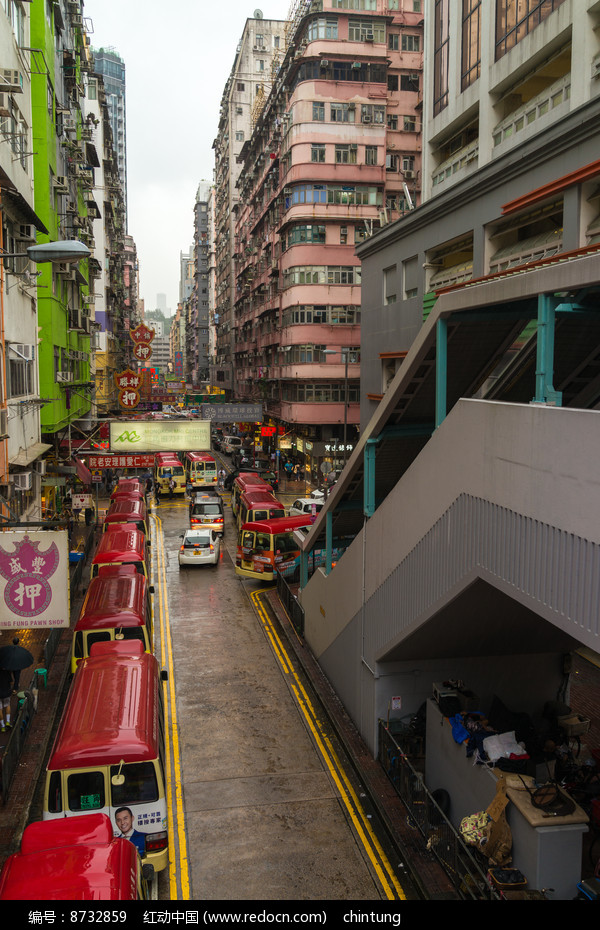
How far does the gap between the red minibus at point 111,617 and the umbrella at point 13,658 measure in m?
1.16

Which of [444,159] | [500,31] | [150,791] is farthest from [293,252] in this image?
[150,791]

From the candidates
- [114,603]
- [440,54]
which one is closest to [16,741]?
[114,603]

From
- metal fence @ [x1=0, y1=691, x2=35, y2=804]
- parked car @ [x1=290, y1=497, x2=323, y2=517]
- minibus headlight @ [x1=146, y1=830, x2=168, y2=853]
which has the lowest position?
metal fence @ [x1=0, y1=691, x2=35, y2=804]

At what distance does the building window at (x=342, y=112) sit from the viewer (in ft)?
155

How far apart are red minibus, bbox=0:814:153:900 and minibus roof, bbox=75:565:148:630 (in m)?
8.36

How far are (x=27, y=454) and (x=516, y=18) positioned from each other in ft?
61.8

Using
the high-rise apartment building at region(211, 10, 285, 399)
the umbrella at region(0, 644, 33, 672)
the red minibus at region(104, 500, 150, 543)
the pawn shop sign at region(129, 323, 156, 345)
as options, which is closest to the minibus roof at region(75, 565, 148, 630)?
the umbrella at region(0, 644, 33, 672)

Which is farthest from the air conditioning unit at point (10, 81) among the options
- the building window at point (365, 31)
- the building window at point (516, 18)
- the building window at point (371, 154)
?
the building window at point (365, 31)

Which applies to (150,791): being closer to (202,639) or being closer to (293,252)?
(202,639)

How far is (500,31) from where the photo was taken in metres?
22.1

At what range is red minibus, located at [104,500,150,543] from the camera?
29.5m

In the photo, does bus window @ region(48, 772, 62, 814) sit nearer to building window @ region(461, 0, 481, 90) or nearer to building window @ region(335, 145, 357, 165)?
building window @ region(461, 0, 481, 90)

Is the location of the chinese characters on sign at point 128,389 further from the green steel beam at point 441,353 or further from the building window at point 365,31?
the green steel beam at point 441,353

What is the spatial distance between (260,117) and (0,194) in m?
53.5
